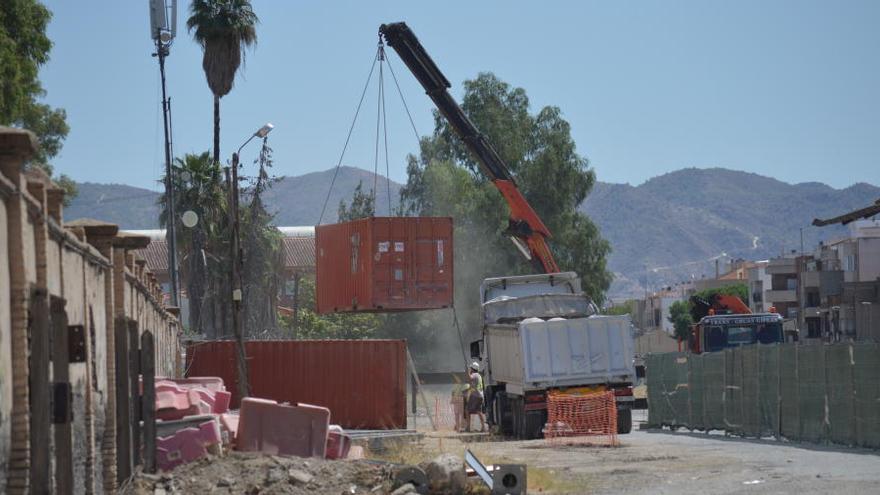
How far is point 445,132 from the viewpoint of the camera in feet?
257

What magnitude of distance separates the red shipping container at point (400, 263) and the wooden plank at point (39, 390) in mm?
23160

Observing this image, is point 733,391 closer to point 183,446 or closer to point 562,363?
point 562,363

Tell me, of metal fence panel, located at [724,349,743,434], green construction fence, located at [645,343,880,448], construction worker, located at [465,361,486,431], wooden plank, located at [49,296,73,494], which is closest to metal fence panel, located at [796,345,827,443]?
green construction fence, located at [645,343,880,448]

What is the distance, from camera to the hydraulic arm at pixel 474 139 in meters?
35.8

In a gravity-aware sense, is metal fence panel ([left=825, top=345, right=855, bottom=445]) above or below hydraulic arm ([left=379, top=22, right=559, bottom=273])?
below

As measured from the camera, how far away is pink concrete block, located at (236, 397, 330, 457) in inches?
701

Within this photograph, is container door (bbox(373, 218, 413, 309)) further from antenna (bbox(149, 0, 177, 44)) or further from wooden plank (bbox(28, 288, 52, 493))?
wooden plank (bbox(28, 288, 52, 493))

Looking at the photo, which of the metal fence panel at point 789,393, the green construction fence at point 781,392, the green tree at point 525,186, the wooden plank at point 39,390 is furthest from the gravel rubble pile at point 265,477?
the green tree at point 525,186

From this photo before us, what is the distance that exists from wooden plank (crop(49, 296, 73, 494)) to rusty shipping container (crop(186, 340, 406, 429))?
21474mm

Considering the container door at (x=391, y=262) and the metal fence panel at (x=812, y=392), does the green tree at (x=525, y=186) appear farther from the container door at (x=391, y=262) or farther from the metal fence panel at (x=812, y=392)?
the metal fence panel at (x=812, y=392)

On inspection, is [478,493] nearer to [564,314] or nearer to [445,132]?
[564,314]

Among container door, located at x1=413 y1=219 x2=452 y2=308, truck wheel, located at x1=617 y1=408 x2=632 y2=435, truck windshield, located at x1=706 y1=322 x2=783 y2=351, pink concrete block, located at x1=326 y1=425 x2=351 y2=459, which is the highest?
container door, located at x1=413 y1=219 x2=452 y2=308

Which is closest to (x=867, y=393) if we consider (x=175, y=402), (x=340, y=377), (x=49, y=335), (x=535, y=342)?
(x=535, y=342)

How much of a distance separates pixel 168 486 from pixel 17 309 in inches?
260
